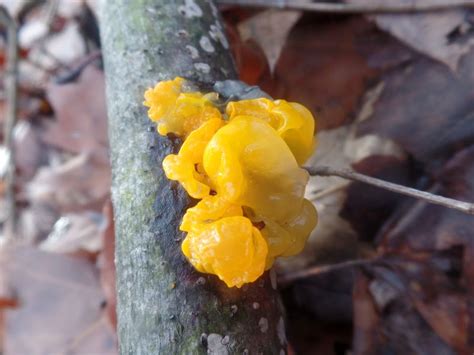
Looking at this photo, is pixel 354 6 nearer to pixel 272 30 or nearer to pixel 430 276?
pixel 272 30

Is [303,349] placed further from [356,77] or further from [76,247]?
[76,247]

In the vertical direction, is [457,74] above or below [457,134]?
above

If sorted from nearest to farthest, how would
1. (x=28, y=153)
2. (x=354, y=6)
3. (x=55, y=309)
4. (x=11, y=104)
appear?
(x=354, y=6)
(x=55, y=309)
(x=11, y=104)
(x=28, y=153)

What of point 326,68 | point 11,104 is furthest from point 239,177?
point 11,104

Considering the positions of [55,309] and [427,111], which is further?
[55,309]

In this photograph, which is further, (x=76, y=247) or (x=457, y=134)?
(x=76, y=247)

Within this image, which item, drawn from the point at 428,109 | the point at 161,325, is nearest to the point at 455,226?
the point at 428,109

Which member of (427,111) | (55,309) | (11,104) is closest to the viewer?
(427,111)
